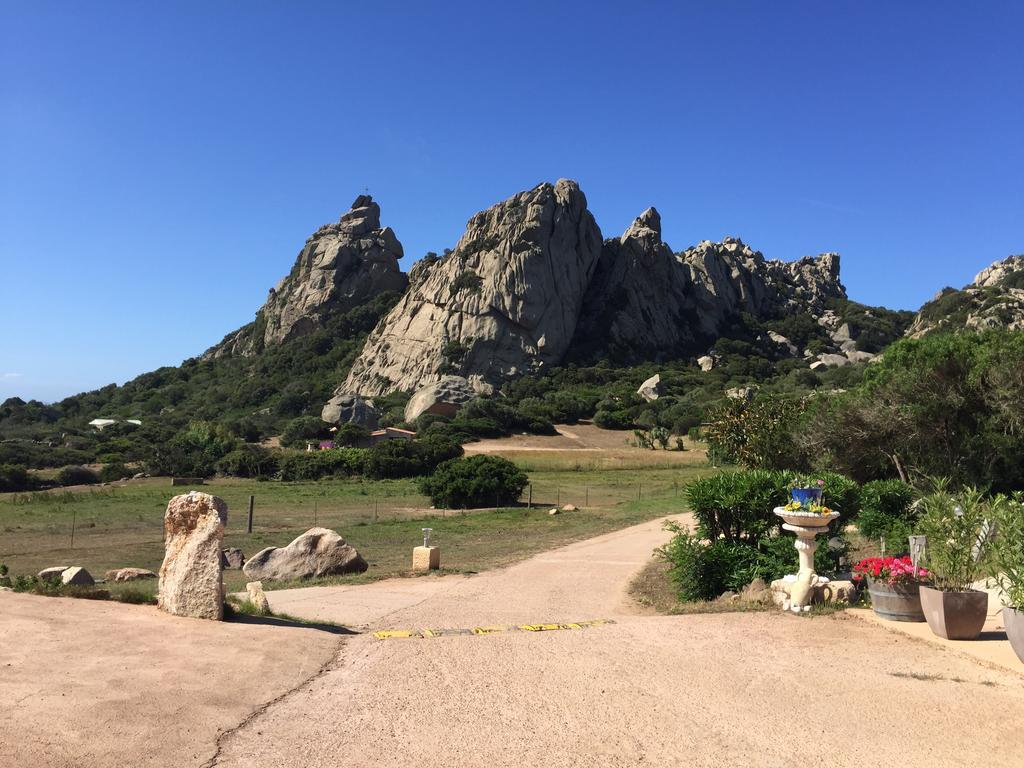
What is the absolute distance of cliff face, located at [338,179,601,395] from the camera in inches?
4129

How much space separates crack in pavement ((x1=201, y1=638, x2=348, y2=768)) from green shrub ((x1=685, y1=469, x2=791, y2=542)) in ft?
22.4

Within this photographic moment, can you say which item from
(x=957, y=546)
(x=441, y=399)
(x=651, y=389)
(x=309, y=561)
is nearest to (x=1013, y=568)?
(x=957, y=546)

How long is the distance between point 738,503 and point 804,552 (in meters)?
2.26

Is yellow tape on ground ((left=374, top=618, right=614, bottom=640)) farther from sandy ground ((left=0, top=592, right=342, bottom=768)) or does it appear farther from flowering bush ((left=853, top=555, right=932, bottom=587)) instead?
flowering bush ((left=853, top=555, right=932, bottom=587))

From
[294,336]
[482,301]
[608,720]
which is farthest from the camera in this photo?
[294,336]

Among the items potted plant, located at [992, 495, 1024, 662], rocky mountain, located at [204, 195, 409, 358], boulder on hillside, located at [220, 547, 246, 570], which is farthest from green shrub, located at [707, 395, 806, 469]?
rocky mountain, located at [204, 195, 409, 358]

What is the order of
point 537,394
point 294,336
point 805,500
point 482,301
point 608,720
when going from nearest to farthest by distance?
point 608,720 < point 805,500 < point 537,394 < point 482,301 < point 294,336

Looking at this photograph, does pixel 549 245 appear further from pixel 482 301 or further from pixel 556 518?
pixel 556 518

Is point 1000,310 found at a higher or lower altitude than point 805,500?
higher

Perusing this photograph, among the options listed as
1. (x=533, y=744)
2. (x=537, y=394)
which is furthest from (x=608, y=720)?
(x=537, y=394)

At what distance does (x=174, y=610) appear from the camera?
8.38 m

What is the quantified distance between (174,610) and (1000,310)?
4026 inches

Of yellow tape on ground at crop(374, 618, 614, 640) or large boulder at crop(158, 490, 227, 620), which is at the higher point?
large boulder at crop(158, 490, 227, 620)

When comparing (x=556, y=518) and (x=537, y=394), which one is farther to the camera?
(x=537, y=394)
